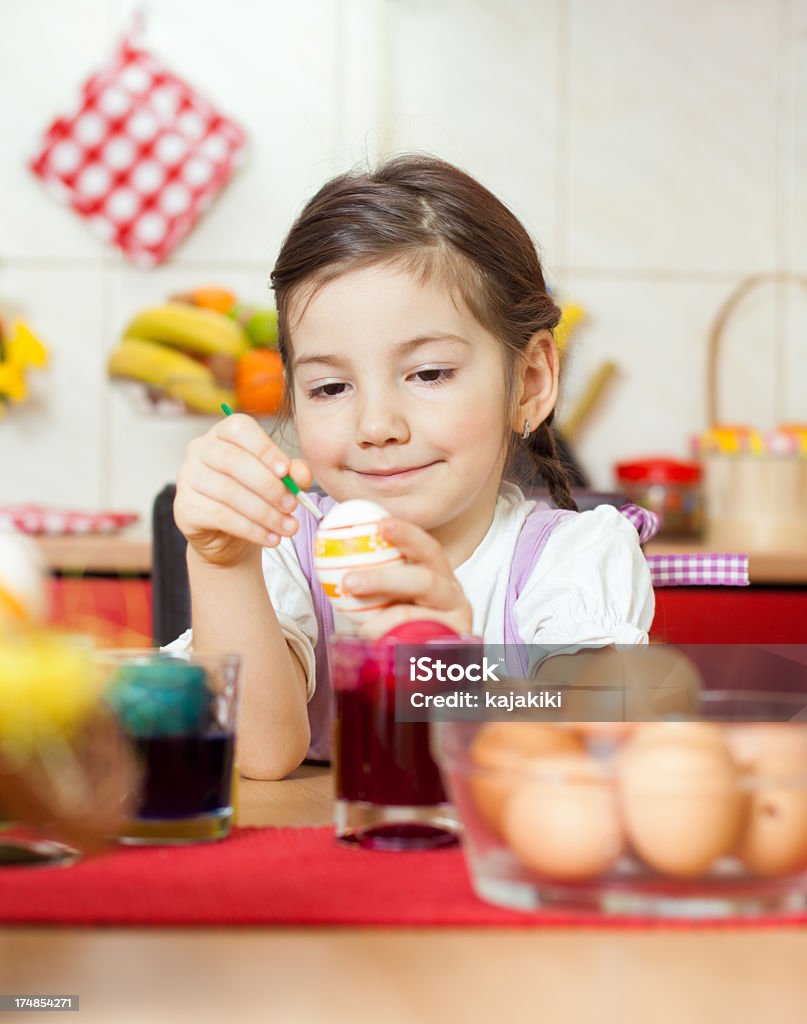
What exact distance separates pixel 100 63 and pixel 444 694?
2.31 metres

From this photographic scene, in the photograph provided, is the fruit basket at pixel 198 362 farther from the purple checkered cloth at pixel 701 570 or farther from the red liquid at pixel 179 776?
the red liquid at pixel 179 776

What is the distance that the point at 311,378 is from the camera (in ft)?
3.88

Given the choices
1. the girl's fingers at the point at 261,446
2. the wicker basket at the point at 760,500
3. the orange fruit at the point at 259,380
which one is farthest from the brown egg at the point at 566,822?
the wicker basket at the point at 760,500

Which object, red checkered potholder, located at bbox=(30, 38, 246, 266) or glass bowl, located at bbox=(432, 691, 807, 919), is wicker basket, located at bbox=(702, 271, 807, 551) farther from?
glass bowl, located at bbox=(432, 691, 807, 919)

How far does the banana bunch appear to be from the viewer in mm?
2424

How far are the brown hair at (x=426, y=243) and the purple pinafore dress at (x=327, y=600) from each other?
130mm

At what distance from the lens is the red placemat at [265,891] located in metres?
0.49

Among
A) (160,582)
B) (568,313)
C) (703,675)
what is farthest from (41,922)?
(568,313)

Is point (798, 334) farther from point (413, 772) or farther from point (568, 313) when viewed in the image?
point (413, 772)

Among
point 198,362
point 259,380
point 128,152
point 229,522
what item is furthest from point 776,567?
point 229,522

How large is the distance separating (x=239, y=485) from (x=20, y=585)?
10.4 inches

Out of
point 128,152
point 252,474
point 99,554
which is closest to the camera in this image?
point 252,474

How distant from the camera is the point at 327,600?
126 centimetres

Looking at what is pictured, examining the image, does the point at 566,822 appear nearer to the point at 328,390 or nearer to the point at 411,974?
the point at 411,974
